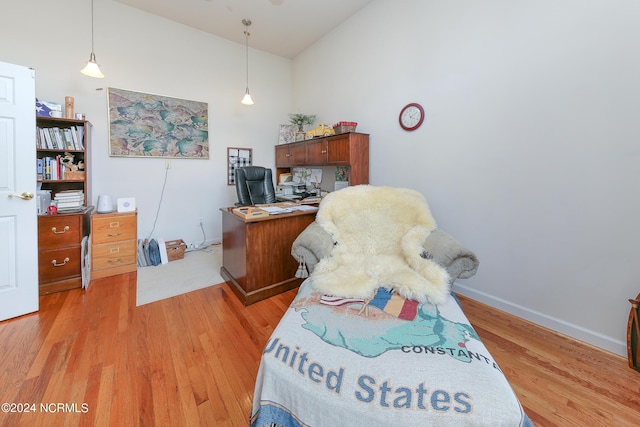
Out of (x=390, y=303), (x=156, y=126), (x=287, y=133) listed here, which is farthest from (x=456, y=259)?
(x=156, y=126)

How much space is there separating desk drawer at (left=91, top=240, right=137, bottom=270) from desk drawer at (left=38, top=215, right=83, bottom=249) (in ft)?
0.92

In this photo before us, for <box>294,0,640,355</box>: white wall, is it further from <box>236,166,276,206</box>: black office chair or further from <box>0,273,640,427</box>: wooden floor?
<box>236,166,276,206</box>: black office chair

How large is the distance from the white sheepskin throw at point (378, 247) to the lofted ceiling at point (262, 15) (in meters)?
2.47

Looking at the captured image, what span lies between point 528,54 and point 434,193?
1.22 metres

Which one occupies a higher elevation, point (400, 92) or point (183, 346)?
point (400, 92)

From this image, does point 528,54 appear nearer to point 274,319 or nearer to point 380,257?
point 380,257

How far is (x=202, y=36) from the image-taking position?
11.6ft

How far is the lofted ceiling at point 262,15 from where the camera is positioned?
9.61 feet

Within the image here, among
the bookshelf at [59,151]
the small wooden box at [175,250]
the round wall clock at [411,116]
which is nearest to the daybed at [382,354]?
the round wall clock at [411,116]

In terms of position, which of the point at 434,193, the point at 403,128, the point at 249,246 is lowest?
the point at 249,246

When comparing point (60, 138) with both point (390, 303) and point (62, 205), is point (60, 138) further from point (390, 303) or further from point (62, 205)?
point (390, 303)

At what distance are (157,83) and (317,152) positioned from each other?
224 centimetres

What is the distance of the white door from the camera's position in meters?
1.81

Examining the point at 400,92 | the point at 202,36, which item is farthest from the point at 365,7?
the point at 202,36
